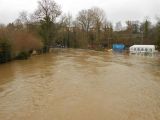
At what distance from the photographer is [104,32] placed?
69812 millimetres

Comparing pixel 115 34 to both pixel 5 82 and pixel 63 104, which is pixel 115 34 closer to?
pixel 5 82

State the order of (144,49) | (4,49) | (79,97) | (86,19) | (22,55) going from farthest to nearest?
1. (86,19)
2. (144,49)
3. (22,55)
4. (4,49)
5. (79,97)

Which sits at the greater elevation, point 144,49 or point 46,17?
point 46,17

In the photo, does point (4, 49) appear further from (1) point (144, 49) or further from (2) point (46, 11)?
(1) point (144, 49)

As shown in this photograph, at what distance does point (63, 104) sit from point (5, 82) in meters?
6.95

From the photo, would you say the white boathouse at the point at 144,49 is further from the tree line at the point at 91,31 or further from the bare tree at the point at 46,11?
the bare tree at the point at 46,11

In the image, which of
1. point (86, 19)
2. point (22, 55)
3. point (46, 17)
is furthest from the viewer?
point (86, 19)

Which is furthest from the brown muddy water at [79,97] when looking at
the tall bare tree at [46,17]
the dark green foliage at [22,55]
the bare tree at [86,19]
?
the bare tree at [86,19]

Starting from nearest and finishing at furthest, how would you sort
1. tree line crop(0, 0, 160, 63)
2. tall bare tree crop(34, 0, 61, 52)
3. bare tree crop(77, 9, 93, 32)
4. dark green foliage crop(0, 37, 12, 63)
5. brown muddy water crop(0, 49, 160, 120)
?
1. brown muddy water crop(0, 49, 160, 120)
2. dark green foliage crop(0, 37, 12, 63)
3. tall bare tree crop(34, 0, 61, 52)
4. tree line crop(0, 0, 160, 63)
5. bare tree crop(77, 9, 93, 32)

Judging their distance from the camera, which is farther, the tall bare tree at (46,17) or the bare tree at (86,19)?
the bare tree at (86,19)

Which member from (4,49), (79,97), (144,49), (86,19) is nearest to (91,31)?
(86,19)

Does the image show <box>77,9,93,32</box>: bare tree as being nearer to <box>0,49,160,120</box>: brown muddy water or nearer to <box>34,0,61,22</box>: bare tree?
<box>34,0,61,22</box>: bare tree

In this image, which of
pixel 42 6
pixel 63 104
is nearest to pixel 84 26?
pixel 42 6

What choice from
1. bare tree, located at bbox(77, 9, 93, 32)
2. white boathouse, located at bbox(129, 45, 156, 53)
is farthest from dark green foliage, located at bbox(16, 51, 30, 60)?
bare tree, located at bbox(77, 9, 93, 32)
